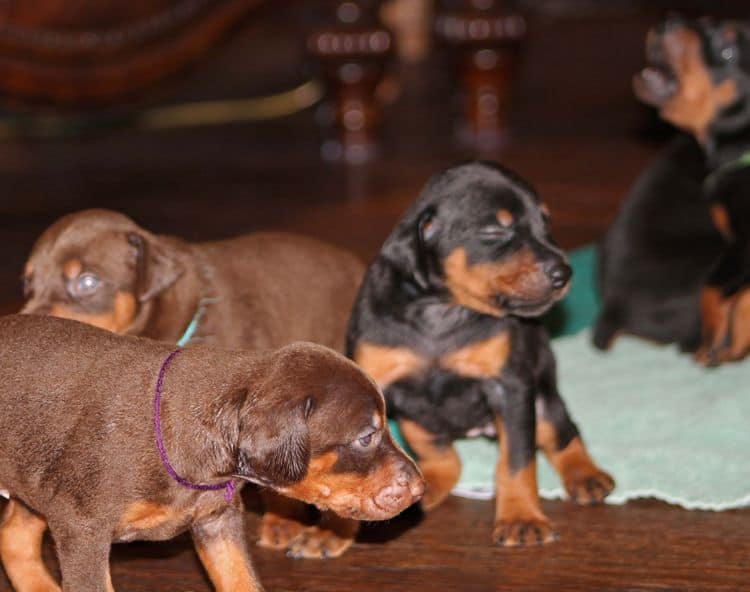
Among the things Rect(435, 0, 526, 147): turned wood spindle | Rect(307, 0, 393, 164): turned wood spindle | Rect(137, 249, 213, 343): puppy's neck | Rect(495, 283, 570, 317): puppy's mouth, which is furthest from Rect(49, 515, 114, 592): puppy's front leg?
Rect(435, 0, 526, 147): turned wood spindle

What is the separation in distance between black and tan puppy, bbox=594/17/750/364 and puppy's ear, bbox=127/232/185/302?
1.86 m

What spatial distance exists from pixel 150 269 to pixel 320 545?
98 centimetres

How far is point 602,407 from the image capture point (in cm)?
455

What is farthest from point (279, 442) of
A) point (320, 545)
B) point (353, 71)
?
point (353, 71)

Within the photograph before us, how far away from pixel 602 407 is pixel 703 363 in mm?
567

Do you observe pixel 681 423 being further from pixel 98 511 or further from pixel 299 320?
pixel 98 511

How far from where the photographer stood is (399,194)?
23.6ft

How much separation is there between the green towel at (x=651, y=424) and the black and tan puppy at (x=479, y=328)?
0.18 m

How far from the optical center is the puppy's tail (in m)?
5.03

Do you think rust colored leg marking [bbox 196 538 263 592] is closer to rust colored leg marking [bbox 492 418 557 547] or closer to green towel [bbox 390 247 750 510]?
rust colored leg marking [bbox 492 418 557 547]

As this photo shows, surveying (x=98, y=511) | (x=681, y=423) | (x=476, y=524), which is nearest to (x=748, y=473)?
(x=681, y=423)

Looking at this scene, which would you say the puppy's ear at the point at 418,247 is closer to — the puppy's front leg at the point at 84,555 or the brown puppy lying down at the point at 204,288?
the brown puppy lying down at the point at 204,288

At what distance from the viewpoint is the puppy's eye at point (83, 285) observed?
3822mm

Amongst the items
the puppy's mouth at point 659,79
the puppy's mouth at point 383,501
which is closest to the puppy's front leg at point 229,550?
the puppy's mouth at point 383,501
